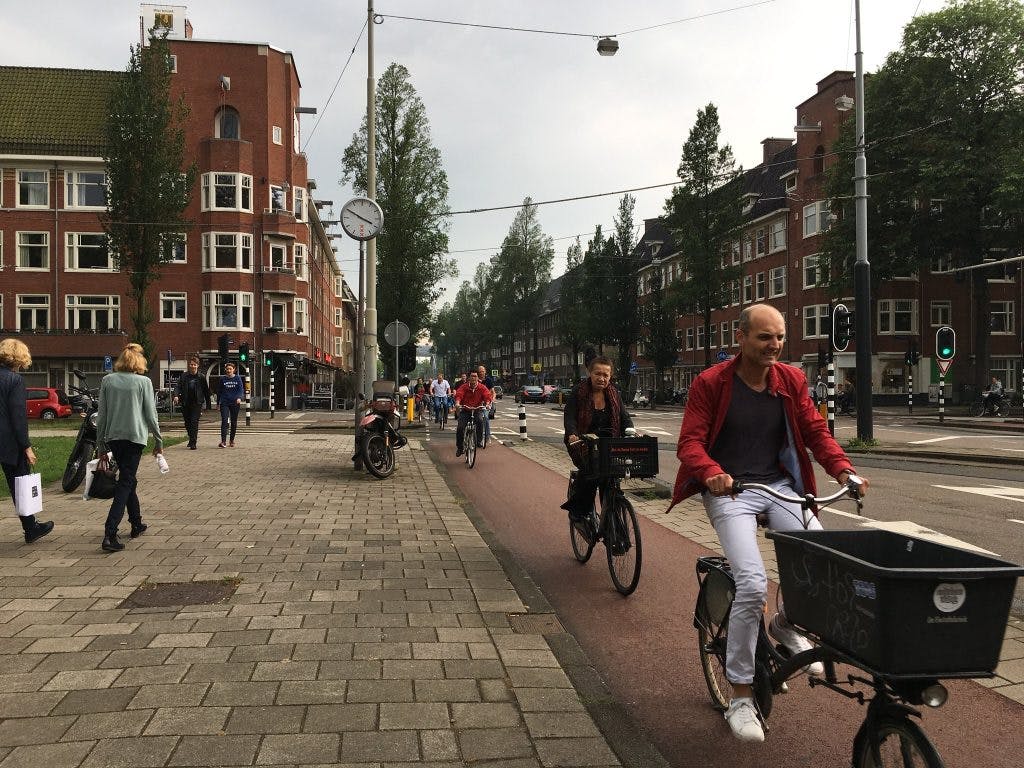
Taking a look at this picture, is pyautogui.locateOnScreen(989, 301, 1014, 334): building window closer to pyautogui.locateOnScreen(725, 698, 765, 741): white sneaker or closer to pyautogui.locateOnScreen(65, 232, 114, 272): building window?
pyautogui.locateOnScreen(65, 232, 114, 272): building window

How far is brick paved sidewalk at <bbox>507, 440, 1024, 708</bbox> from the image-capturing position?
381 centimetres

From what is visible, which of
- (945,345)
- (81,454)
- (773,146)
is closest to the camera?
(81,454)

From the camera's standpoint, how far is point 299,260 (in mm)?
41625

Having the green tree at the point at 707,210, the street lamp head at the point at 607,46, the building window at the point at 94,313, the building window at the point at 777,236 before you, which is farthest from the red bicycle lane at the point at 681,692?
the building window at the point at 777,236

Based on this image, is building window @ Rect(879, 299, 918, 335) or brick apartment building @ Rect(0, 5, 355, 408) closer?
brick apartment building @ Rect(0, 5, 355, 408)

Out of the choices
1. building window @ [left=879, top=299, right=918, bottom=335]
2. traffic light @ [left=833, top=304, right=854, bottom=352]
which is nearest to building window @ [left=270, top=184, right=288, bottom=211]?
traffic light @ [left=833, top=304, right=854, bottom=352]

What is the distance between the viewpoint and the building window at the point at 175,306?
39844 mm

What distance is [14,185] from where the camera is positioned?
39.8 metres

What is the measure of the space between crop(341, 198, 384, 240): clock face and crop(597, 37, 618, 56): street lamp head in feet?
25.0

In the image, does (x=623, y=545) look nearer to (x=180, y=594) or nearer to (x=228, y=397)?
(x=180, y=594)

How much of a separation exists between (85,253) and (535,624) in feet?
138

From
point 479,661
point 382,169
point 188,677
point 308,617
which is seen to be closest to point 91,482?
point 308,617

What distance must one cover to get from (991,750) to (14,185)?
153 ft

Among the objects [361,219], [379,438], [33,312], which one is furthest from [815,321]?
[33,312]
